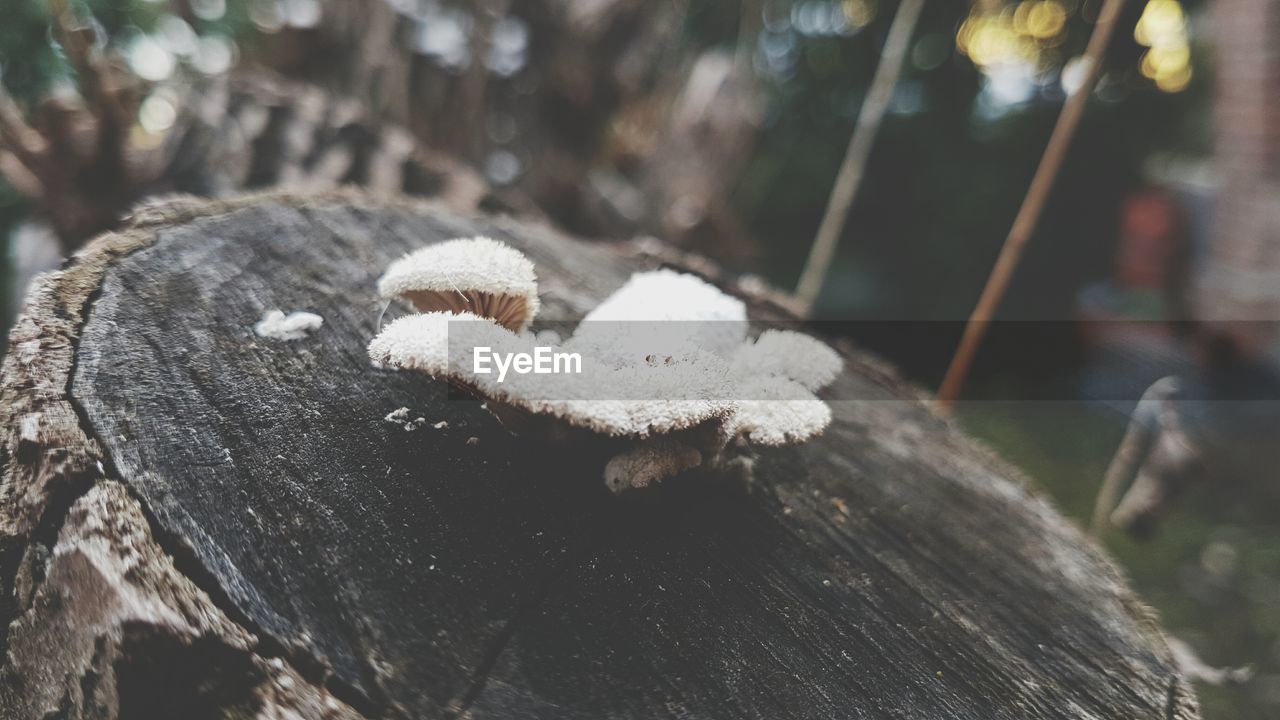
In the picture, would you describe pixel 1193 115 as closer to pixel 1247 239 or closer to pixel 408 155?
pixel 1247 239

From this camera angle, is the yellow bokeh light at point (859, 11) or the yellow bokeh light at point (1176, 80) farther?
the yellow bokeh light at point (859, 11)

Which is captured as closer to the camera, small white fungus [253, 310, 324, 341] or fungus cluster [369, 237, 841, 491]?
fungus cluster [369, 237, 841, 491]

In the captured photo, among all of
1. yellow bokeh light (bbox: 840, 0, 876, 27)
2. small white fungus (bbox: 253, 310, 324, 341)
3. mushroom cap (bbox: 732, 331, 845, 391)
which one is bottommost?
small white fungus (bbox: 253, 310, 324, 341)

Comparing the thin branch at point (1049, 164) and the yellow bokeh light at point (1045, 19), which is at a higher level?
the yellow bokeh light at point (1045, 19)

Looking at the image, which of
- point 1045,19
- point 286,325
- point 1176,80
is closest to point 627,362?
point 286,325

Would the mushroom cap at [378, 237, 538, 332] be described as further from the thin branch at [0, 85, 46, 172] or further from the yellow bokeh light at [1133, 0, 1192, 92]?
the yellow bokeh light at [1133, 0, 1192, 92]

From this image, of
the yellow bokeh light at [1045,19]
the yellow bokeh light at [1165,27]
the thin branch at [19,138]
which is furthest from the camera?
the yellow bokeh light at [1045,19]

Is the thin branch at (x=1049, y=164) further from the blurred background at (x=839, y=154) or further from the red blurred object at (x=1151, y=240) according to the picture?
the red blurred object at (x=1151, y=240)

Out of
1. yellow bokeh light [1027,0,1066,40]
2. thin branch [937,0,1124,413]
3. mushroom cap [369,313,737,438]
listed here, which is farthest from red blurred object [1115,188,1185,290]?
mushroom cap [369,313,737,438]

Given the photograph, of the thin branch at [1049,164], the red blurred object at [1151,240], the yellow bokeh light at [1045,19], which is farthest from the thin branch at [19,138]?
the red blurred object at [1151,240]
